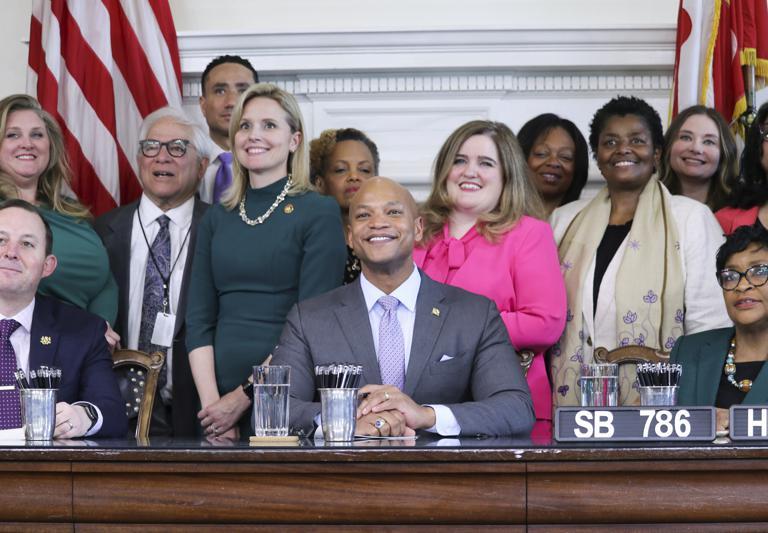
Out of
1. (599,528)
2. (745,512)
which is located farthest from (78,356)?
(745,512)

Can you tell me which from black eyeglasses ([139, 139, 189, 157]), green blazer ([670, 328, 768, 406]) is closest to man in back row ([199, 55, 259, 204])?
black eyeglasses ([139, 139, 189, 157])

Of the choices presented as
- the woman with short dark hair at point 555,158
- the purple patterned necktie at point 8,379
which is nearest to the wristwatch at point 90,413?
the purple patterned necktie at point 8,379

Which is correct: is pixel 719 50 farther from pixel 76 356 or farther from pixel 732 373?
pixel 76 356

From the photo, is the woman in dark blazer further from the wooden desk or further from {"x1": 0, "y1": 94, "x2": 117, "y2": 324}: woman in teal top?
{"x1": 0, "y1": 94, "x2": 117, "y2": 324}: woman in teal top

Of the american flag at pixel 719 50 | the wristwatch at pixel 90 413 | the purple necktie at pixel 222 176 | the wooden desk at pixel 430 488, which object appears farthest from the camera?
the american flag at pixel 719 50

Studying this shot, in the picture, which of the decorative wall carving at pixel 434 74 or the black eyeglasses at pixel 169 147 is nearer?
the black eyeglasses at pixel 169 147

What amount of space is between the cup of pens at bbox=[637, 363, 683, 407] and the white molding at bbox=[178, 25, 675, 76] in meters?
2.41

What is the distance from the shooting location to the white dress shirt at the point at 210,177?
4609 millimetres

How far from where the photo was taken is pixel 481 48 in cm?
511

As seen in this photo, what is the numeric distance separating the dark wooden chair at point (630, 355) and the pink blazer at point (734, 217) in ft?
1.84

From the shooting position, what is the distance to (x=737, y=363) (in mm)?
3424

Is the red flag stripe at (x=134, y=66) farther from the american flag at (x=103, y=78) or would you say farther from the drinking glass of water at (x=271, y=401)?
the drinking glass of water at (x=271, y=401)

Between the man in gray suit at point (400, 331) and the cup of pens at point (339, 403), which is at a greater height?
the man in gray suit at point (400, 331)

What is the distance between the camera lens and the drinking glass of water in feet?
9.14
